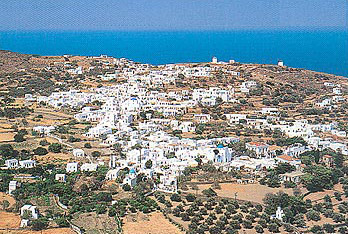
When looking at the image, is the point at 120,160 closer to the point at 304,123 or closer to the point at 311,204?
the point at 311,204

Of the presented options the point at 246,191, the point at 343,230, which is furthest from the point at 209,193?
the point at 343,230

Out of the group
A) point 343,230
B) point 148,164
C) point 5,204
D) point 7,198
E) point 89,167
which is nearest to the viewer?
point 343,230

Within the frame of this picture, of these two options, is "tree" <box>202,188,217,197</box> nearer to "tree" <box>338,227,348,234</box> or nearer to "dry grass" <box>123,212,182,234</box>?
"dry grass" <box>123,212,182,234</box>

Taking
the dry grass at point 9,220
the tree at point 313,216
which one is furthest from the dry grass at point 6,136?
the tree at point 313,216

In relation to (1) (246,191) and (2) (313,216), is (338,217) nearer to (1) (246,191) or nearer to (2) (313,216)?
(2) (313,216)

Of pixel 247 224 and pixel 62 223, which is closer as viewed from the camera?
pixel 62 223

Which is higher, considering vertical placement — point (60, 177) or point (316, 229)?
point (60, 177)
